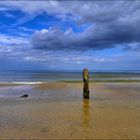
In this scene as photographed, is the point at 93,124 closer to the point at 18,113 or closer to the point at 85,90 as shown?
the point at 18,113

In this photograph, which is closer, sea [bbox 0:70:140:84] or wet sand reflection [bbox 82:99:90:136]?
wet sand reflection [bbox 82:99:90:136]

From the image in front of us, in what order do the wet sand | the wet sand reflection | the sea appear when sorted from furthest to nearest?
the sea, the wet sand reflection, the wet sand

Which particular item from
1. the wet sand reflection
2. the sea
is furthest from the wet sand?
the sea

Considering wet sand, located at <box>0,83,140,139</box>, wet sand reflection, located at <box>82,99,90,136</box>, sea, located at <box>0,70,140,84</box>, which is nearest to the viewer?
wet sand, located at <box>0,83,140,139</box>

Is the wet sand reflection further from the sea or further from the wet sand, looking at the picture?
the sea

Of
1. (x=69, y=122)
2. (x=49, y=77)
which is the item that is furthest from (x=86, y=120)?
(x=49, y=77)

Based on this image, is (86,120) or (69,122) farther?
(86,120)

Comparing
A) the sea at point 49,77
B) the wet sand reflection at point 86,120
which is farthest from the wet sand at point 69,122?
the sea at point 49,77

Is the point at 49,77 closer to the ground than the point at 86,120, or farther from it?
farther from it

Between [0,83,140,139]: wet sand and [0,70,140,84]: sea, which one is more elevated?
[0,70,140,84]: sea

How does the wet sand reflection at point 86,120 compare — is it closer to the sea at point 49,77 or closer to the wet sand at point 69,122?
the wet sand at point 69,122

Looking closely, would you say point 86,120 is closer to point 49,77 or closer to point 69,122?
point 69,122

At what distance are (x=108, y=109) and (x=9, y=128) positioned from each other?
602cm

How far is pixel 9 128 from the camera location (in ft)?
32.3
